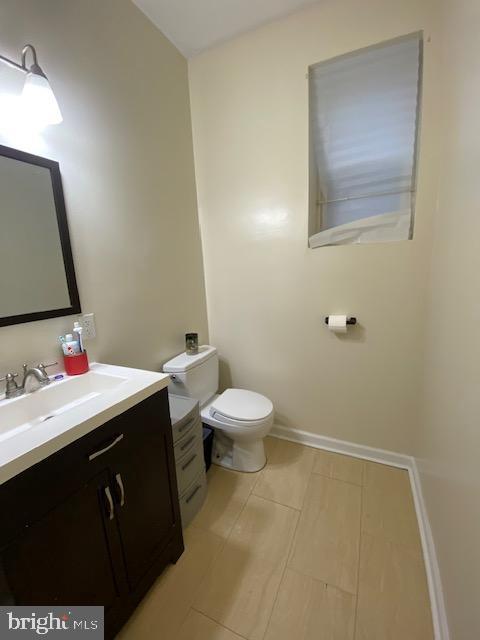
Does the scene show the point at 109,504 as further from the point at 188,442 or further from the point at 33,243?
the point at 33,243

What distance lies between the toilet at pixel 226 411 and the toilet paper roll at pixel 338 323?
2.07 ft

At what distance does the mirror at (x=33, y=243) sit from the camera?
101cm

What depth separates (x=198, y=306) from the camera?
80.4 inches

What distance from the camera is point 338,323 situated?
1658 mm

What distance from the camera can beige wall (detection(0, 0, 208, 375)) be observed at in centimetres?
108

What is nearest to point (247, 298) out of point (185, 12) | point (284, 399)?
point (284, 399)

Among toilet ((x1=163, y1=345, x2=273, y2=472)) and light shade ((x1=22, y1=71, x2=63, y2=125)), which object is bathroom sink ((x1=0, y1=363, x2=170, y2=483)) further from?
light shade ((x1=22, y1=71, x2=63, y2=125))

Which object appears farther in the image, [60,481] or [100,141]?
[100,141]

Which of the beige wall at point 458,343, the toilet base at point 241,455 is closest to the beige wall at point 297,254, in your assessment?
the beige wall at point 458,343

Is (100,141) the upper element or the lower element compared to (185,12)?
lower

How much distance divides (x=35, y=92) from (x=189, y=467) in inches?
66.7

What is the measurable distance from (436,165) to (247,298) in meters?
1.29

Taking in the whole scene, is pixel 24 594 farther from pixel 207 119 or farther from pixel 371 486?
pixel 207 119

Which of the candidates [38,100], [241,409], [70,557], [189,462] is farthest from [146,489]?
[38,100]
